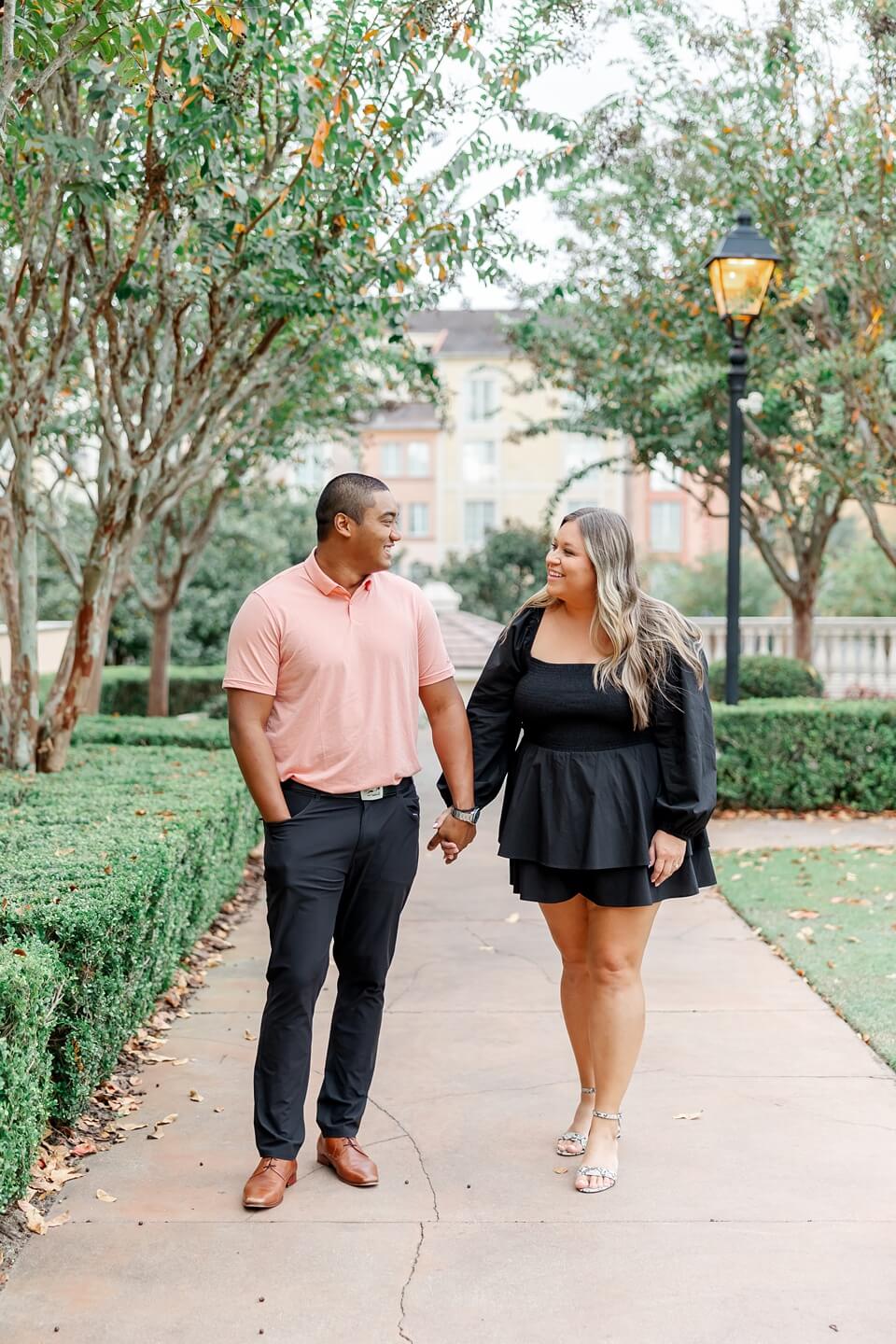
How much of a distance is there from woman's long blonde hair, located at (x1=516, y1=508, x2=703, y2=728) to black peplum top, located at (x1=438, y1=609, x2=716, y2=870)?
1.5 inches

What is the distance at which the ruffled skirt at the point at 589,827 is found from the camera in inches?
153

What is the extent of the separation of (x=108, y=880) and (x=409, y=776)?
3.83ft

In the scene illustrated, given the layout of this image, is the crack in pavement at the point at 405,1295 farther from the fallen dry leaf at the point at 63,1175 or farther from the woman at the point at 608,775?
the fallen dry leaf at the point at 63,1175

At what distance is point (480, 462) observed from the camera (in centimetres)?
5522

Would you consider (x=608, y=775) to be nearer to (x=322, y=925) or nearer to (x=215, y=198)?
(x=322, y=925)

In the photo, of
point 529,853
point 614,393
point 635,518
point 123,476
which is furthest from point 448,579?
point 529,853

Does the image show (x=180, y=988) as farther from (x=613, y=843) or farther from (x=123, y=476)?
(x=123, y=476)

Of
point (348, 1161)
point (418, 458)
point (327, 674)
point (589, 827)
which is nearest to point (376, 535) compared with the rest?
point (327, 674)

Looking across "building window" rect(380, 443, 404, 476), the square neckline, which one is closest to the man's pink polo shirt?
the square neckline

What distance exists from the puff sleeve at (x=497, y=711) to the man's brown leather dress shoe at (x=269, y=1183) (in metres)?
1.16

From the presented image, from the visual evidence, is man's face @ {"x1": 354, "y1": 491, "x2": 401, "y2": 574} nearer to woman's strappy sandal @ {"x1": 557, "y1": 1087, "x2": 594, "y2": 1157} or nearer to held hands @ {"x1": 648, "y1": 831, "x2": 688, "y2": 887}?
held hands @ {"x1": 648, "y1": 831, "x2": 688, "y2": 887}

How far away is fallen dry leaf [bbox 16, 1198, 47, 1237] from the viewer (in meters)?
3.58

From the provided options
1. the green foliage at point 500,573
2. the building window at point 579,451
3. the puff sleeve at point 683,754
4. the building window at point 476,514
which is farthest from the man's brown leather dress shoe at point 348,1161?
the building window at point 476,514

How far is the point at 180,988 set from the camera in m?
5.91
